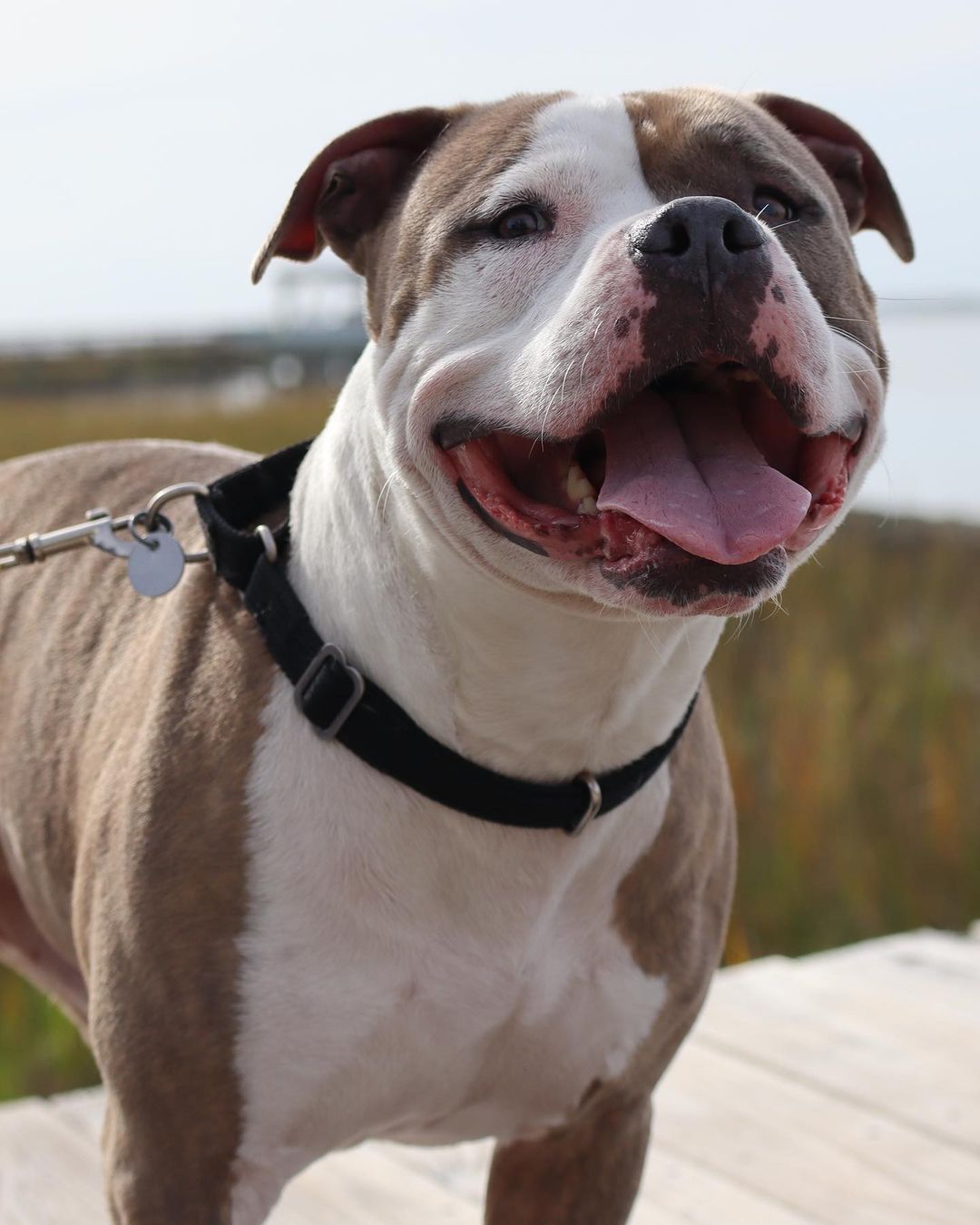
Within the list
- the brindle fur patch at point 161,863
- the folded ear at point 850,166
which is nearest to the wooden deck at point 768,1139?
the brindle fur patch at point 161,863

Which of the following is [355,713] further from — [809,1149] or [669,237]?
[809,1149]

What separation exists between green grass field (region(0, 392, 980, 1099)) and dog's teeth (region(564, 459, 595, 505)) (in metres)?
1.86

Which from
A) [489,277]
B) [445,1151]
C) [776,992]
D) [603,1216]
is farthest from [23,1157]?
[489,277]

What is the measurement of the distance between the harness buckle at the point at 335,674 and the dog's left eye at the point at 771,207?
26.8 inches

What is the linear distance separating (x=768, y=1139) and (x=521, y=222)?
1753mm

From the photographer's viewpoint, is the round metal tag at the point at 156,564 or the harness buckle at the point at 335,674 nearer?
the harness buckle at the point at 335,674

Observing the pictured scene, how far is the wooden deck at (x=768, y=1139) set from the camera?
8.79 feet

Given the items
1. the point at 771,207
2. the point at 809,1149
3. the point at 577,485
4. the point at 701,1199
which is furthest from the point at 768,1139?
the point at 771,207

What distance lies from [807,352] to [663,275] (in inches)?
6.9

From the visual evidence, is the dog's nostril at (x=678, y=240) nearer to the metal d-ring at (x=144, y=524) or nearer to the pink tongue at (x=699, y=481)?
the pink tongue at (x=699, y=481)

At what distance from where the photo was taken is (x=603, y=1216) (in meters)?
2.24

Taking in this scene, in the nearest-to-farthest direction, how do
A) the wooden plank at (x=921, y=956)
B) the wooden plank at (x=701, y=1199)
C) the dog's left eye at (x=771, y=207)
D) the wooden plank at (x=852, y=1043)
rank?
the dog's left eye at (x=771, y=207) → the wooden plank at (x=701, y=1199) → the wooden plank at (x=852, y=1043) → the wooden plank at (x=921, y=956)

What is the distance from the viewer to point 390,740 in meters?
1.91

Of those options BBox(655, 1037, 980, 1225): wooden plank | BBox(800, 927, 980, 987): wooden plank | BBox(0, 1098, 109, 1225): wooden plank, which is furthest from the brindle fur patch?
BBox(800, 927, 980, 987): wooden plank
